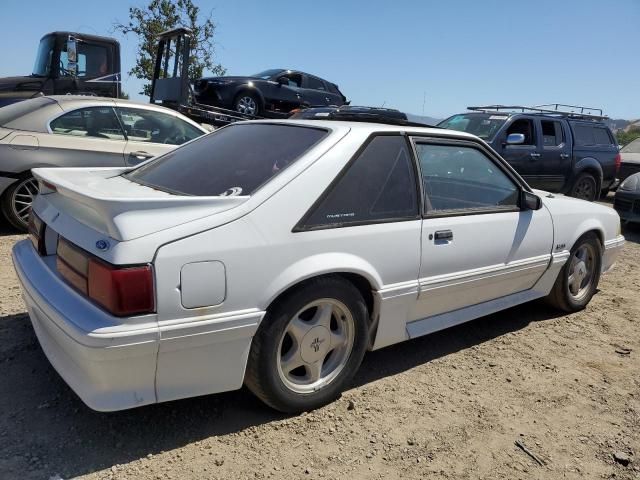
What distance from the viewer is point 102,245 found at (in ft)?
7.18

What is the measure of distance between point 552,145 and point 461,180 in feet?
22.3

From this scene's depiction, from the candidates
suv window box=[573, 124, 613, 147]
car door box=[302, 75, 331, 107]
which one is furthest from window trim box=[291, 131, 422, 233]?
car door box=[302, 75, 331, 107]

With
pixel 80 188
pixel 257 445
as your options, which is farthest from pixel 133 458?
pixel 80 188

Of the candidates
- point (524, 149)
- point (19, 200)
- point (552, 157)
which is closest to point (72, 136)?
point (19, 200)

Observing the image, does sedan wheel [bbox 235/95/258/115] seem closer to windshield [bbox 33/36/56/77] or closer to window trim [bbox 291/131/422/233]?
windshield [bbox 33/36/56/77]

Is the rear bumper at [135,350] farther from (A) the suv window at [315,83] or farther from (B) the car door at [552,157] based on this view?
(A) the suv window at [315,83]

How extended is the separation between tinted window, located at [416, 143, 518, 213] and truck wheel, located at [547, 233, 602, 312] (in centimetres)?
100

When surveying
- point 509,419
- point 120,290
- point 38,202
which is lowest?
point 509,419

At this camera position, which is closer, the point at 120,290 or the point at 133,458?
the point at 120,290

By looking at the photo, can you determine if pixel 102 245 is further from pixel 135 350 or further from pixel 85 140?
pixel 85 140

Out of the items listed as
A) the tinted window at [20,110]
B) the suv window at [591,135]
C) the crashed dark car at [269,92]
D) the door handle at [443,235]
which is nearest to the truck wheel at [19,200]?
the tinted window at [20,110]

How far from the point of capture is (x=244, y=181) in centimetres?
271

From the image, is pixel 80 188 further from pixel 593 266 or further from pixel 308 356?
pixel 593 266

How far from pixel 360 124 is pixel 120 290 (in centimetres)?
172
